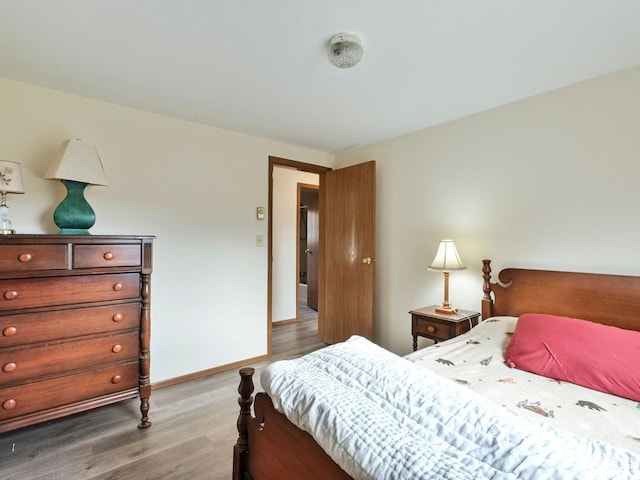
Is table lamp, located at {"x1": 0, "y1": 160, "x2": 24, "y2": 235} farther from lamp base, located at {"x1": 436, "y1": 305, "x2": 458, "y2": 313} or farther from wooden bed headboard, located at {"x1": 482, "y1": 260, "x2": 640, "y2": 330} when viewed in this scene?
wooden bed headboard, located at {"x1": 482, "y1": 260, "x2": 640, "y2": 330}

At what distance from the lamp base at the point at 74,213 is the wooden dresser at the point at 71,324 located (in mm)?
265

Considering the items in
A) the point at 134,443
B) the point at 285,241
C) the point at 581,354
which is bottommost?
the point at 134,443

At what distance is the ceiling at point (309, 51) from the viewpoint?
4.73ft

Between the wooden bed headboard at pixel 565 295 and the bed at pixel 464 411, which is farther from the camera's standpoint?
the wooden bed headboard at pixel 565 295

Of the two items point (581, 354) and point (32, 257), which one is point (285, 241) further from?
point (581, 354)

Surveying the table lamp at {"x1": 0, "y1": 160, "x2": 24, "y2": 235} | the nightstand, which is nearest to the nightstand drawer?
the nightstand

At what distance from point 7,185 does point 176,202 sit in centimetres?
107

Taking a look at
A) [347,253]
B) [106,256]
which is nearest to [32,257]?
[106,256]

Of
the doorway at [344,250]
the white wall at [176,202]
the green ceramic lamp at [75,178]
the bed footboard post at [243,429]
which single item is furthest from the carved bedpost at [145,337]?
the doorway at [344,250]

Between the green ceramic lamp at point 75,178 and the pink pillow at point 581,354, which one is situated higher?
the green ceramic lamp at point 75,178

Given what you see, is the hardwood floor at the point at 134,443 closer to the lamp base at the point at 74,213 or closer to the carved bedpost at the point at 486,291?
the lamp base at the point at 74,213

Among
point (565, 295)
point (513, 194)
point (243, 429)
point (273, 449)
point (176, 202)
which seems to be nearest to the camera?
point (273, 449)

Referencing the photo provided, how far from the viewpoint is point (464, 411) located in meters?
0.87

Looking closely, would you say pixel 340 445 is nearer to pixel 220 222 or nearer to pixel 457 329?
pixel 457 329
